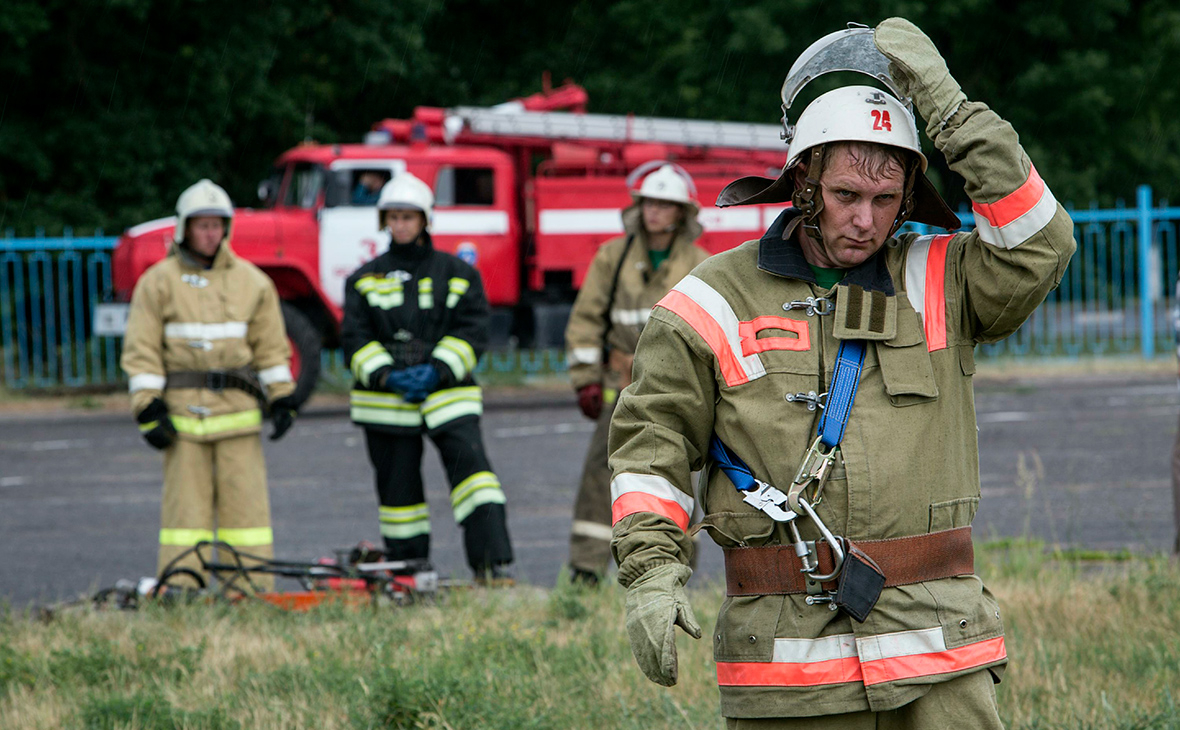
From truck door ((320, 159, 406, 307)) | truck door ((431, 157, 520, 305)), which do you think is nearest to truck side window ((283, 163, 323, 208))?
truck door ((320, 159, 406, 307))

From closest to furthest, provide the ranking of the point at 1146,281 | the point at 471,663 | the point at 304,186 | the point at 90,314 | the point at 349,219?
the point at 471,663 → the point at 349,219 → the point at 304,186 → the point at 1146,281 → the point at 90,314

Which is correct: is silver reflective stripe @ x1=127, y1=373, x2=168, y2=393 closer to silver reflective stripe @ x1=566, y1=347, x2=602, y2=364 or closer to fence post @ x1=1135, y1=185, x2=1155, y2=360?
silver reflective stripe @ x1=566, y1=347, x2=602, y2=364

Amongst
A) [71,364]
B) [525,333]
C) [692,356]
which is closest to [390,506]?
[692,356]

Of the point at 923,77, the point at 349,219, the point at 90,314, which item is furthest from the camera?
the point at 90,314

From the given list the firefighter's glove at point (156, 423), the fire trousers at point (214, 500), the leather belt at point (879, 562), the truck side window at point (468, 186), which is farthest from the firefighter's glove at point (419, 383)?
the truck side window at point (468, 186)

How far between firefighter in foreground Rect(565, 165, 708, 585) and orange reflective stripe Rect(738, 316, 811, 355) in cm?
346

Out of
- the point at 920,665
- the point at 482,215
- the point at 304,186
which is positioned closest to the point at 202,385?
the point at 920,665

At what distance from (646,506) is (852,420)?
0.42 m

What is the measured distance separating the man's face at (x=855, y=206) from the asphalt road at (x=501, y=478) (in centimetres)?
368

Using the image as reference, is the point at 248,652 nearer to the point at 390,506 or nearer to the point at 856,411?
the point at 390,506

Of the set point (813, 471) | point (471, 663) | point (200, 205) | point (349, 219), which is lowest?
point (471, 663)

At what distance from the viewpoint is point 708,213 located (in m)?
15.1

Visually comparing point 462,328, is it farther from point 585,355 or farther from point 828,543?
point 828,543

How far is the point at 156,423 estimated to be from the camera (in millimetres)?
5918
